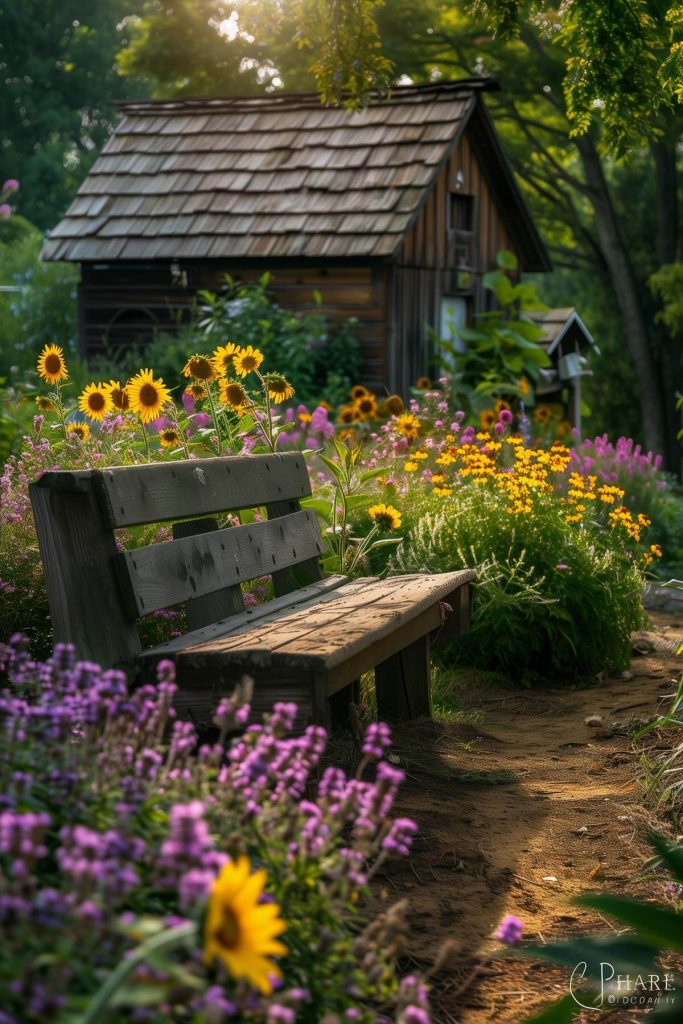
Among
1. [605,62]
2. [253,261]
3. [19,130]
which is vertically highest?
[19,130]

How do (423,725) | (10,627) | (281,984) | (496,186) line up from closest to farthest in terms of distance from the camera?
(281,984)
(10,627)
(423,725)
(496,186)

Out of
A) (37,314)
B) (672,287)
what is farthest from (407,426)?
(37,314)

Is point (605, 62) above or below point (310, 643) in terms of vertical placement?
above

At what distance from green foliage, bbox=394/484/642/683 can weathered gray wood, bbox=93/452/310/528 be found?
1335mm

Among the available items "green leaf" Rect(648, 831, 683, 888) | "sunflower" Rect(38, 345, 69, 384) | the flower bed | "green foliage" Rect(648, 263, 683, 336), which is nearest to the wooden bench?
the flower bed

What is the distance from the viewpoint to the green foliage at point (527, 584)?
6.02 meters

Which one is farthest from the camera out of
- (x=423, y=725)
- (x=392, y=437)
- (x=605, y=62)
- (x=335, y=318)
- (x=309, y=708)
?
(x=335, y=318)

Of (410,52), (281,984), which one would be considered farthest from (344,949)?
(410,52)

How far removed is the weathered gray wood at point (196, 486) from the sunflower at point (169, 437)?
0.49 m

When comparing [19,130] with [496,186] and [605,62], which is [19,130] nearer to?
[496,186]

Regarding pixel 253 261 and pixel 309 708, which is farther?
pixel 253 261

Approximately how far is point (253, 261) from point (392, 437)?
7210 millimetres

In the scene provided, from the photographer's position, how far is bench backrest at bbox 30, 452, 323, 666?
128 inches

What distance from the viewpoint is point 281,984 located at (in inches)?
76.5
